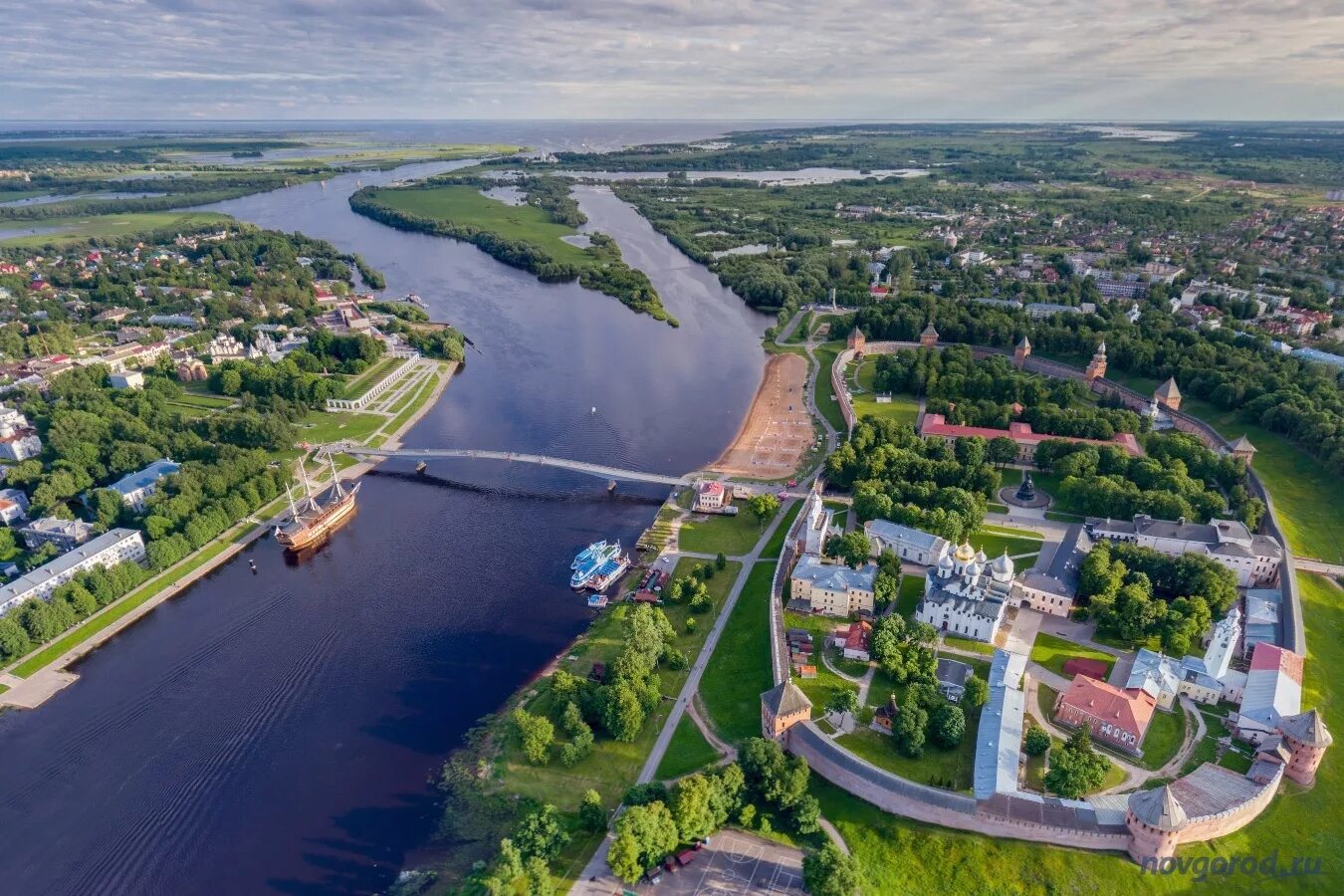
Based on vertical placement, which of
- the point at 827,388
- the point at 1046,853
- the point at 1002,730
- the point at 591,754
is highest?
the point at 827,388

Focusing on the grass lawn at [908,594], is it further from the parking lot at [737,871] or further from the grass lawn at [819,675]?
the parking lot at [737,871]

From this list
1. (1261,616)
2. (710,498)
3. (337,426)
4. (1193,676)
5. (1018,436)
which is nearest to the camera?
(1193,676)

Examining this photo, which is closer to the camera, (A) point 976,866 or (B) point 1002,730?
(A) point 976,866

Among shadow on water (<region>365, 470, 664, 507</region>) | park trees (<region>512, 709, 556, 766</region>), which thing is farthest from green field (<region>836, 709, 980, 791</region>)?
shadow on water (<region>365, 470, 664, 507</region>)

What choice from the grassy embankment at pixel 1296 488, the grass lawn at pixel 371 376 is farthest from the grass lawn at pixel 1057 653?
the grass lawn at pixel 371 376

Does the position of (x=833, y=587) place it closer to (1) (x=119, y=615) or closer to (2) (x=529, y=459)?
(2) (x=529, y=459)

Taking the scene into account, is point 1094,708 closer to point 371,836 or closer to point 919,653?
point 919,653

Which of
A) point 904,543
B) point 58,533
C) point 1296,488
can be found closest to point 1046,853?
point 904,543
